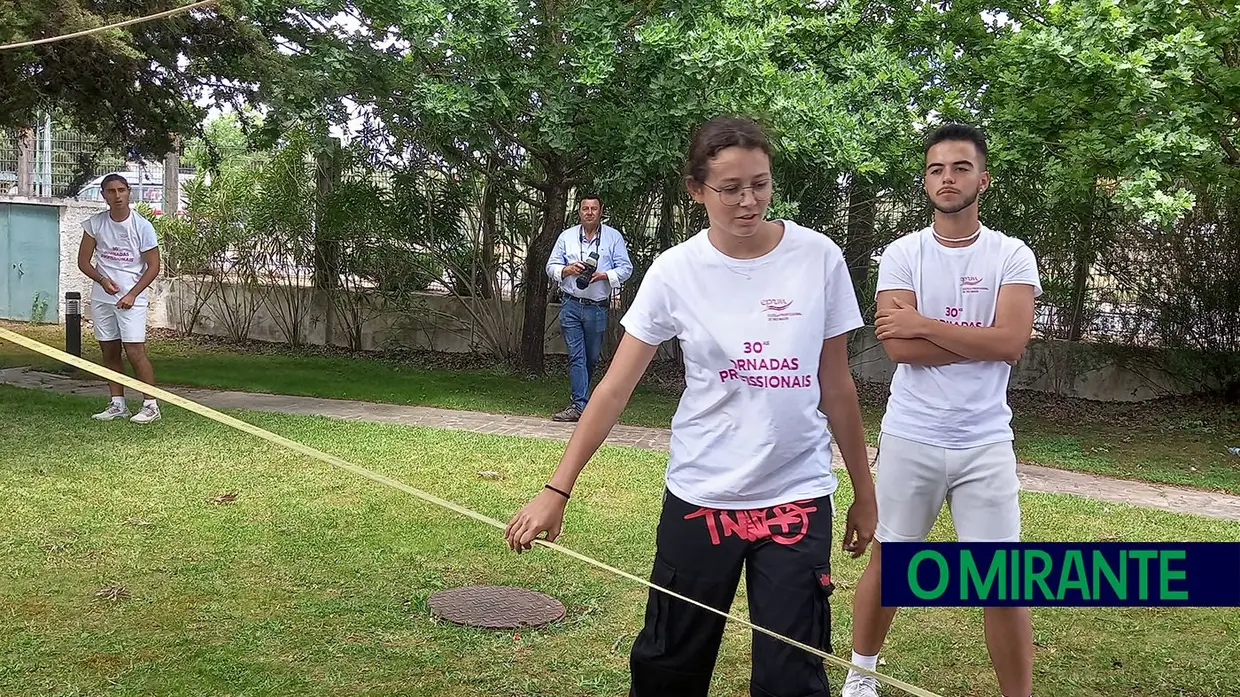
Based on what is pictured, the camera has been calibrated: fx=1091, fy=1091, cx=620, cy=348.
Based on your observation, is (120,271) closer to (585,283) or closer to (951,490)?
(585,283)

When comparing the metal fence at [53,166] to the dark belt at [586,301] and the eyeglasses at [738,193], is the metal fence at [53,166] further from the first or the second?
the eyeglasses at [738,193]

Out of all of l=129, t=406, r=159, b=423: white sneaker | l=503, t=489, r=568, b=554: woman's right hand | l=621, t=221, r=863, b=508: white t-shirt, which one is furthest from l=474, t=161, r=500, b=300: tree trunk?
l=503, t=489, r=568, b=554: woman's right hand

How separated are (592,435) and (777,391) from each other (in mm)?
481

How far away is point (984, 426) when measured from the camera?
328 centimetres

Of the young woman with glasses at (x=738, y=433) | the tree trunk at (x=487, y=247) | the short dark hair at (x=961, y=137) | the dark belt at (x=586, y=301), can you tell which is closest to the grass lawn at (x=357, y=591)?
the young woman with glasses at (x=738, y=433)

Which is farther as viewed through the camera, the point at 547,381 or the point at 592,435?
the point at 547,381

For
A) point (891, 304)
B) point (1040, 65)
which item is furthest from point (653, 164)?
point (891, 304)

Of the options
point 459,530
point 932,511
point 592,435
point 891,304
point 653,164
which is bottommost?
point 459,530

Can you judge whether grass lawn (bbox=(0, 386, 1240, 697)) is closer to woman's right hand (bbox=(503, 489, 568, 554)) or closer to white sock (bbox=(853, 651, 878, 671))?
white sock (bbox=(853, 651, 878, 671))

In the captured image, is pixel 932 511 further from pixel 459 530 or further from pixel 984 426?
pixel 459 530

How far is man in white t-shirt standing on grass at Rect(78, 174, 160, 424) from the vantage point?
7.96 meters

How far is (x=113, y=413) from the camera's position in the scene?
816cm

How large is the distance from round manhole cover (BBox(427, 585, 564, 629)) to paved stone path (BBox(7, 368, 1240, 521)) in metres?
3.43

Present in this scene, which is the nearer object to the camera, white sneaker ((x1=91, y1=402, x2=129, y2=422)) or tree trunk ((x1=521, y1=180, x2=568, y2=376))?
white sneaker ((x1=91, y1=402, x2=129, y2=422))
